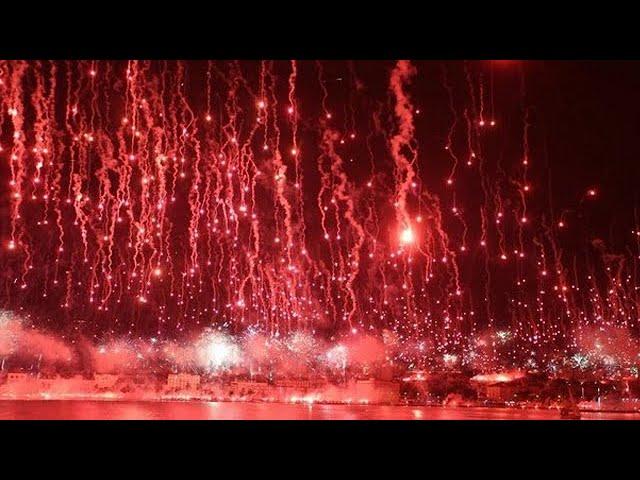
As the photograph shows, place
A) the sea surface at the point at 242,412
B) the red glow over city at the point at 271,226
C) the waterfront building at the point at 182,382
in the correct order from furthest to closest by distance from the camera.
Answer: the waterfront building at the point at 182,382 < the red glow over city at the point at 271,226 < the sea surface at the point at 242,412

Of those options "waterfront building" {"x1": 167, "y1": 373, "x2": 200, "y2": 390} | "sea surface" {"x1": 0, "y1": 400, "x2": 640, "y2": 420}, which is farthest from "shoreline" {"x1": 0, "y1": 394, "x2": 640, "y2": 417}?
"waterfront building" {"x1": 167, "y1": 373, "x2": 200, "y2": 390}

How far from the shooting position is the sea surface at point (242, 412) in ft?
18.1

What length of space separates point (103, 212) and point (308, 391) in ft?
12.1

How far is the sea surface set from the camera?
18.1 feet

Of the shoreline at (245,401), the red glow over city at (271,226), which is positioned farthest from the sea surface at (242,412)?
the red glow over city at (271,226)

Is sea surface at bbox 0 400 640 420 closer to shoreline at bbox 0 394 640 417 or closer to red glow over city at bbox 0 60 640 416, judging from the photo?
shoreline at bbox 0 394 640 417

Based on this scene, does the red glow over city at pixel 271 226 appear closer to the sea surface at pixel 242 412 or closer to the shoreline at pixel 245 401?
the shoreline at pixel 245 401

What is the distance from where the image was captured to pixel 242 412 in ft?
19.8

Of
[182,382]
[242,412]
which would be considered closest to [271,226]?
[182,382]

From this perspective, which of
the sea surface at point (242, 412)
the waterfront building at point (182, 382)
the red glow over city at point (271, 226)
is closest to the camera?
the sea surface at point (242, 412)

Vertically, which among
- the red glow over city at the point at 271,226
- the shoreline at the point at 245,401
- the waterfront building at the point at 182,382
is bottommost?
the shoreline at the point at 245,401
